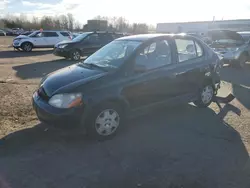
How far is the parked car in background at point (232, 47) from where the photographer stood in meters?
12.5

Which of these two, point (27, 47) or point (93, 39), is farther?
point (27, 47)

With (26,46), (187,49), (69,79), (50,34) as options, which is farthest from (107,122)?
(50,34)

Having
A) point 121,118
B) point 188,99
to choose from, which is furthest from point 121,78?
point 188,99

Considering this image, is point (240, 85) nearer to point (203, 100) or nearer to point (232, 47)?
point (203, 100)

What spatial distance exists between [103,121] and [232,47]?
10.7 meters

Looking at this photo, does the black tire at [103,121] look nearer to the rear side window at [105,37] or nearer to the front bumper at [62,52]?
the front bumper at [62,52]

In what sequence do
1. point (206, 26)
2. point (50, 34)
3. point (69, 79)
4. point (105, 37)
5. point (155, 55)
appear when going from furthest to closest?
1. point (206, 26)
2. point (50, 34)
3. point (105, 37)
4. point (155, 55)
5. point (69, 79)

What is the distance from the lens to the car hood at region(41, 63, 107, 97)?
4164 mm

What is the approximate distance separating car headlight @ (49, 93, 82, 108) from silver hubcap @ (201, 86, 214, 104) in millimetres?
3259

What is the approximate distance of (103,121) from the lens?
4.23 metres

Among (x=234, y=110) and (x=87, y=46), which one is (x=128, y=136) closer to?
(x=234, y=110)

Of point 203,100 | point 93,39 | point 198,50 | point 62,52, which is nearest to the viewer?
point 198,50

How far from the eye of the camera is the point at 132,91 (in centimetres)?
443

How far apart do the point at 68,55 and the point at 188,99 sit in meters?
10.5
